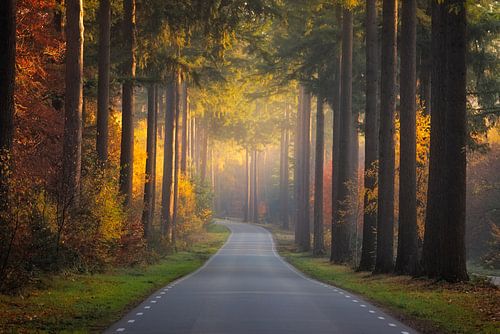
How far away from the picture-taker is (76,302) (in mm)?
19141

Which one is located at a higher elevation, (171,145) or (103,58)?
(103,58)

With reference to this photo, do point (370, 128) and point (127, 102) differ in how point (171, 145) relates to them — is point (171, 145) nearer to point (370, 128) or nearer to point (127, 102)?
point (127, 102)

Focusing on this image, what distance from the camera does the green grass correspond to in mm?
15094

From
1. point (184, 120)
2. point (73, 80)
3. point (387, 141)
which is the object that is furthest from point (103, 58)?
point (184, 120)

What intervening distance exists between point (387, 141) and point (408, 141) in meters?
2.12

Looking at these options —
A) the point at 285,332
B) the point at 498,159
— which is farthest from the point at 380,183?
the point at 498,159

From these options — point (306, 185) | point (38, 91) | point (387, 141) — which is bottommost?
point (306, 185)

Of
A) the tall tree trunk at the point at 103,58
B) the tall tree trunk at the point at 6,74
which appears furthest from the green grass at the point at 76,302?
the tall tree trunk at the point at 103,58

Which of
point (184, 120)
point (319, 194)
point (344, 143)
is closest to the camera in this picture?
point (344, 143)

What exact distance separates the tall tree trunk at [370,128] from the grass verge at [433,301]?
260 cm

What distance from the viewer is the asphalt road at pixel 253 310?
1502 cm

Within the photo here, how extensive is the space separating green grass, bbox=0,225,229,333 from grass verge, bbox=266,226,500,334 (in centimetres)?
613

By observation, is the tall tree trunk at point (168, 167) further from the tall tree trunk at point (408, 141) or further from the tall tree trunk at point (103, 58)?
the tall tree trunk at point (408, 141)

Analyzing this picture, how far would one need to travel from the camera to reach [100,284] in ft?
79.8
